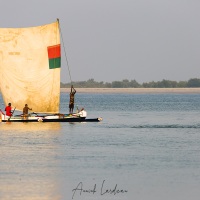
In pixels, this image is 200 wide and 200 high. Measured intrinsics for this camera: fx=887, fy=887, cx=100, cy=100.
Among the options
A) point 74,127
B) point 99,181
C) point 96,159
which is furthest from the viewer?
point 74,127

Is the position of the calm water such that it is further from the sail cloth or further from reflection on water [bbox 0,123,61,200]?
the sail cloth

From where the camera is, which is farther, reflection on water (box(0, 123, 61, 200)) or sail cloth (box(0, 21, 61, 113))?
sail cloth (box(0, 21, 61, 113))

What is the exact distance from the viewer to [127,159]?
123 feet

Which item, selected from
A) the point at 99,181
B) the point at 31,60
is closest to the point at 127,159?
the point at 99,181

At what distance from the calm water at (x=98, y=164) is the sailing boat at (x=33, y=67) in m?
5.74

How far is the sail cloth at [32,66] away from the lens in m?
62.8

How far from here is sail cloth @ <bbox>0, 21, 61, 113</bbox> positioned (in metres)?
62.8

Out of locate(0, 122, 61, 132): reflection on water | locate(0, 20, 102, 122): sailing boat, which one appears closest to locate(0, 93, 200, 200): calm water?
locate(0, 122, 61, 132): reflection on water

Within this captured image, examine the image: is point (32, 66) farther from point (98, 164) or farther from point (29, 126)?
point (98, 164)

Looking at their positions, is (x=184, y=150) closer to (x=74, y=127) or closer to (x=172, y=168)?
(x=172, y=168)

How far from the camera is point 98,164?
3538 cm

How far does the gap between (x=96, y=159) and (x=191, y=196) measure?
10343 millimetres

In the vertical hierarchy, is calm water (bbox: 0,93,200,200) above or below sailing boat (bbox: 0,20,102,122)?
A: below

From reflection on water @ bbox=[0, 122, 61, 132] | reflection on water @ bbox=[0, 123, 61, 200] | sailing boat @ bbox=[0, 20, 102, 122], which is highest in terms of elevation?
sailing boat @ bbox=[0, 20, 102, 122]
